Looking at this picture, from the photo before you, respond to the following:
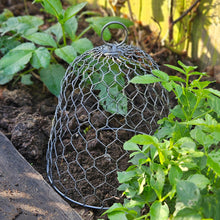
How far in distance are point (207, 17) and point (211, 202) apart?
1.42 m

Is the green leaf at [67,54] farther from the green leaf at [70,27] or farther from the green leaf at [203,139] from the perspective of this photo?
the green leaf at [203,139]

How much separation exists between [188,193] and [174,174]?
11 centimetres

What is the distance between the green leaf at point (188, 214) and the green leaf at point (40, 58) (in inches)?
48.2

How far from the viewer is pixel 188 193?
76 centimetres

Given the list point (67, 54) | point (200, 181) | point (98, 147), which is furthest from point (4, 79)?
point (200, 181)

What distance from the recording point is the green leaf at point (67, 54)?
1.74 metres

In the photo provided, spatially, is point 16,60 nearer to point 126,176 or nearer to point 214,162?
point 126,176

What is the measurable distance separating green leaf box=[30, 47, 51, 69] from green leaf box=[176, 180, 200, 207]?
A: 1.21m

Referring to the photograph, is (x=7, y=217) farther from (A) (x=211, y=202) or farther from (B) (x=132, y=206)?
(A) (x=211, y=202)

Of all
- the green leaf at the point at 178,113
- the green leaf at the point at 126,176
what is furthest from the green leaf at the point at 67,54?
the green leaf at the point at 126,176

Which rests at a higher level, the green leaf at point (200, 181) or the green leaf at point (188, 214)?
the green leaf at point (200, 181)

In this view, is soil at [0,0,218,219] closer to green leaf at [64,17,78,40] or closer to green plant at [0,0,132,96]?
green plant at [0,0,132,96]

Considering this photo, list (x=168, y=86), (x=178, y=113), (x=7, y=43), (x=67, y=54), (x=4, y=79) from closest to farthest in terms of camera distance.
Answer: (x=168, y=86) < (x=178, y=113) < (x=67, y=54) < (x=4, y=79) < (x=7, y=43)

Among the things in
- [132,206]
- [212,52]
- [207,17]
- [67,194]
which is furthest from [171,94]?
[132,206]
